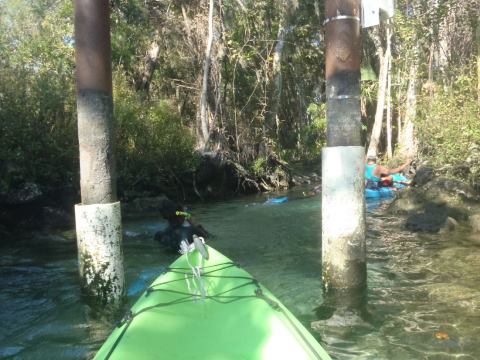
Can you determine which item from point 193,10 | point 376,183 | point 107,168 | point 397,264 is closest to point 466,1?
point 376,183

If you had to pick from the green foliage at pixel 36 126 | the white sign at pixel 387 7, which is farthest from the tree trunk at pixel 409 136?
the white sign at pixel 387 7

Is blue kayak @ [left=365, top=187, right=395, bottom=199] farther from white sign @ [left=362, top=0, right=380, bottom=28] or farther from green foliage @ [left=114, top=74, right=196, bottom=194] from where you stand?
white sign @ [left=362, top=0, right=380, bottom=28]

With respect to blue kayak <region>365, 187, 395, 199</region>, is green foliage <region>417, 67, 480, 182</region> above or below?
above

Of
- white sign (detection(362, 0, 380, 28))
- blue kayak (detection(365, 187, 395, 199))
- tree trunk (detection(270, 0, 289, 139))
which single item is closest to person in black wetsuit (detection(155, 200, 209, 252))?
white sign (detection(362, 0, 380, 28))

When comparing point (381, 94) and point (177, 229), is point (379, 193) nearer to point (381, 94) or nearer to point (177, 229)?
point (381, 94)

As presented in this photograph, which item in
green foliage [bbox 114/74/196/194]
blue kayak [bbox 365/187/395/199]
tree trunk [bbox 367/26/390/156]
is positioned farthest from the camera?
tree trunk [bbox 367/26/390/156]

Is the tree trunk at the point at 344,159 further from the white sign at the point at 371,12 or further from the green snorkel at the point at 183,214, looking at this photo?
the green snorkel at the point at 183,214

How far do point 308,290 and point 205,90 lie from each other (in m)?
12.9

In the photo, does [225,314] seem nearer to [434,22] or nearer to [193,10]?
[434,22]

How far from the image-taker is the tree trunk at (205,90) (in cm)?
1736

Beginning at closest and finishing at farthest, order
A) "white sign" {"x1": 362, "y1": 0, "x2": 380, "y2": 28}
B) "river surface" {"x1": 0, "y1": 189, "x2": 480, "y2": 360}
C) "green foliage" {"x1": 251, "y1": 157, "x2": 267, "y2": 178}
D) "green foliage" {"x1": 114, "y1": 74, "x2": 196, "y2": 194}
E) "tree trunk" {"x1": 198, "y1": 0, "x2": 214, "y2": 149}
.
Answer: "river surface" {"x1": 0, "y1": 189, "x2": 480, "y2": 360}, "white sign" {"x1": 362, "y1": 0, "x2": 380, "y2": 28}, "green foliage" {"x1": 114, "y1": 74, "x2": 196, "y2": 194}, "tree trunk" {"x1": 198, "y1": 0, "x2": 214, "y2": 149}, "green foliage" {"x1": 251, "y1": 157, "x2": 267, "y2": 178}

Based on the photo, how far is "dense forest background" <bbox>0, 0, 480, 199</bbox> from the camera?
40.9ft

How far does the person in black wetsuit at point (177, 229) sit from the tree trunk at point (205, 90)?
32.9 feet

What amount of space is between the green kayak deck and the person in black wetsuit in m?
3.06
